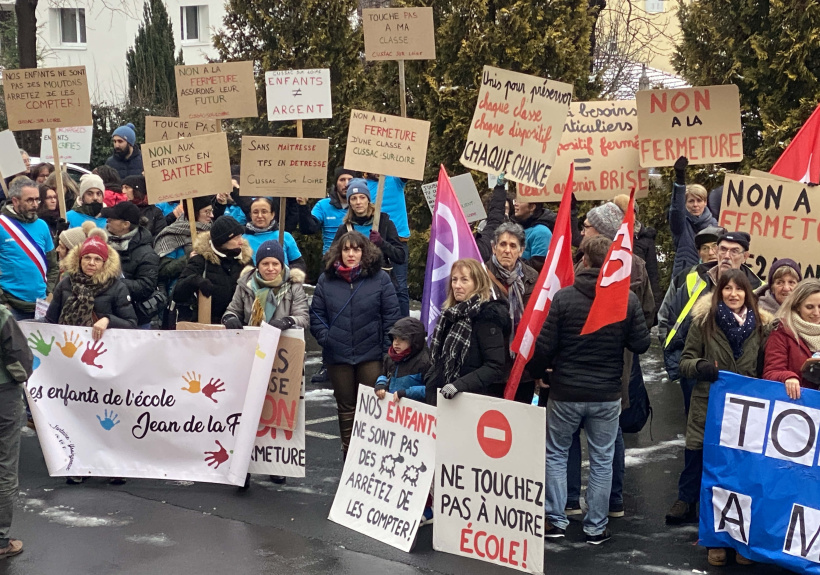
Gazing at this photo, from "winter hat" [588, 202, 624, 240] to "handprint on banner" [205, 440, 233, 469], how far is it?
9.47ft

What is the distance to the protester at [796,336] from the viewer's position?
241 inches

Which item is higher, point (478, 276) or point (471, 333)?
point (478, 276)

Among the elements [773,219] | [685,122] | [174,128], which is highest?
[174,128]

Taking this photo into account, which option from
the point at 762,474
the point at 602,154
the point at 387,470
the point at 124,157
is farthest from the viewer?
the point at 124,157

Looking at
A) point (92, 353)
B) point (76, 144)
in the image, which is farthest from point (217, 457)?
point (76, 144)

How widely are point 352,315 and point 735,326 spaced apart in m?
2.49

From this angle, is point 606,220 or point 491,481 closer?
point 491,481

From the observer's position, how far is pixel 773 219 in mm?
7953

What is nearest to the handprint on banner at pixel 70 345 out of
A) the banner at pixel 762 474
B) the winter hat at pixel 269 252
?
the winter hat at pixel 269 252

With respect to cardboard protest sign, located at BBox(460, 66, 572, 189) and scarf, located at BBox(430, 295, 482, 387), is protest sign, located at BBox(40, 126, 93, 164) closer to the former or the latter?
cardboard protest sign, located at BBox(460, 66, 572, 189)

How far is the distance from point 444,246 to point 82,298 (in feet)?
8.34

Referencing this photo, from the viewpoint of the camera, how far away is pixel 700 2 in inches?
484

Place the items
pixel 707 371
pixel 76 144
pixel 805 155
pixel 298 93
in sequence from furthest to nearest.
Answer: pixel 76 144
pixel 298 93
pixel 805 155
pixel 707 371

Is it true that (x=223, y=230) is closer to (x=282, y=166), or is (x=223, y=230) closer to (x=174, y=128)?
(x=282, y=166)
